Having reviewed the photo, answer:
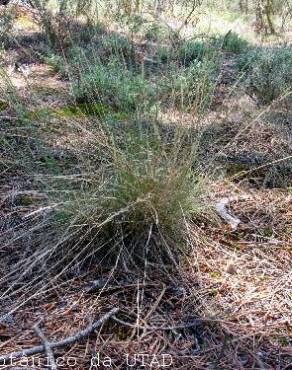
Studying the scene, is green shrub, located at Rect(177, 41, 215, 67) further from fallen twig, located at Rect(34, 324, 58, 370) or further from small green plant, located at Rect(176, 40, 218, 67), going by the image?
fallen twig, located at Rect(34, 324, 58, 370)

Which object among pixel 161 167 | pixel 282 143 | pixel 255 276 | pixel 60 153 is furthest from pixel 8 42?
pixel 255 276

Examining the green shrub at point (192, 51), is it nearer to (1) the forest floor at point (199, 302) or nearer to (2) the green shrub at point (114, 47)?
(2) the green shrub at point (114, 47)

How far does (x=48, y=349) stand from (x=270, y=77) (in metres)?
2.81

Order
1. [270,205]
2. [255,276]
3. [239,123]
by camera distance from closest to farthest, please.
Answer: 1. [255,276]
2. [270,205]
3. [239,123]

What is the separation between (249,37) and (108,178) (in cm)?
539

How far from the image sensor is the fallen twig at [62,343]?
1.34m

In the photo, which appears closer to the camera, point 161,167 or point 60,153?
point 161,167

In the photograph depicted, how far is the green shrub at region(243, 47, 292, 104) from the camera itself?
3.44m

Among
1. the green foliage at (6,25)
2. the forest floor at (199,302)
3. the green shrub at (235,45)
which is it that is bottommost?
the green shrub at (235,45)

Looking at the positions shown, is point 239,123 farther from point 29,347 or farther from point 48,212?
point 29,347

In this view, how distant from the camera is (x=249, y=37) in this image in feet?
21.4

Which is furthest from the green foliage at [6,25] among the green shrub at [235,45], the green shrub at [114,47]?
the green shrub at [235,45]

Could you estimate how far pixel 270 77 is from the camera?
353 centimetres

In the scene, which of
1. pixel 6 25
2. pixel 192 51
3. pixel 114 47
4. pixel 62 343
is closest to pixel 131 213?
pixel 62 343
